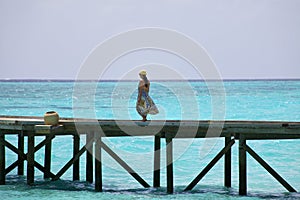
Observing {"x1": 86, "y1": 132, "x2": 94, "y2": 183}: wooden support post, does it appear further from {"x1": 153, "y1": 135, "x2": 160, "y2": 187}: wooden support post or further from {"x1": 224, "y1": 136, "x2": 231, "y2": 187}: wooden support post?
{"x1": 224, "y1": 136, "x2": 231, "y2": 187}: wooden support post

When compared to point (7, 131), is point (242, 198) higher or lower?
lower

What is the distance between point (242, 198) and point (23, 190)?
590 cm

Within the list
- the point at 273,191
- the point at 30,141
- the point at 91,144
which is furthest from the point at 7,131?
the point at 273,191

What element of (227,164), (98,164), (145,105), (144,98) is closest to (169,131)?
A: (145,105)

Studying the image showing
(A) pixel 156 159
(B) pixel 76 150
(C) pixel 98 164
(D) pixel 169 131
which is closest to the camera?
(D) pixel 169 131

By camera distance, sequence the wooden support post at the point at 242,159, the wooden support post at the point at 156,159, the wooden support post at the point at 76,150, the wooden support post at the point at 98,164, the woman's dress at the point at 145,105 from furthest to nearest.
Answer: the wooden support post at the point at 76,150
the wooden support post at the point at 156,159
the wooden support post at the point at 98,164
the wooden support post at the point at 242,159
the woman's dress at the point at 145,105

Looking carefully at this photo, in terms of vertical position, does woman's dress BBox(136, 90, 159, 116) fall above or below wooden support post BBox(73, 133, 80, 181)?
A: above

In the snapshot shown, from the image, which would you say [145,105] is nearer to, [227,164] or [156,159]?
[156,159]

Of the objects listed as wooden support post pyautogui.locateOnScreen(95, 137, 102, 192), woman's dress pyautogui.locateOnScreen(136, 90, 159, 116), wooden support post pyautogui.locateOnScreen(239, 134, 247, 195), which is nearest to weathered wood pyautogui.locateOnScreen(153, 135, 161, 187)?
wooden support post pyautogui.locateOnScreen(95, 137, 102, 192)

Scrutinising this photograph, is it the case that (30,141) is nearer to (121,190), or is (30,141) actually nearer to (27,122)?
(27,122)

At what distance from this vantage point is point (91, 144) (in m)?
17.2

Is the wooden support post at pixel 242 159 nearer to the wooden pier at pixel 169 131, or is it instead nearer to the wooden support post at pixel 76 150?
the wooden pier at pixel 169 131

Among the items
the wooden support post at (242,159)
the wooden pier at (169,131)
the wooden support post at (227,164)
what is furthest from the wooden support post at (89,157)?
the wooden support post at (242,159)
